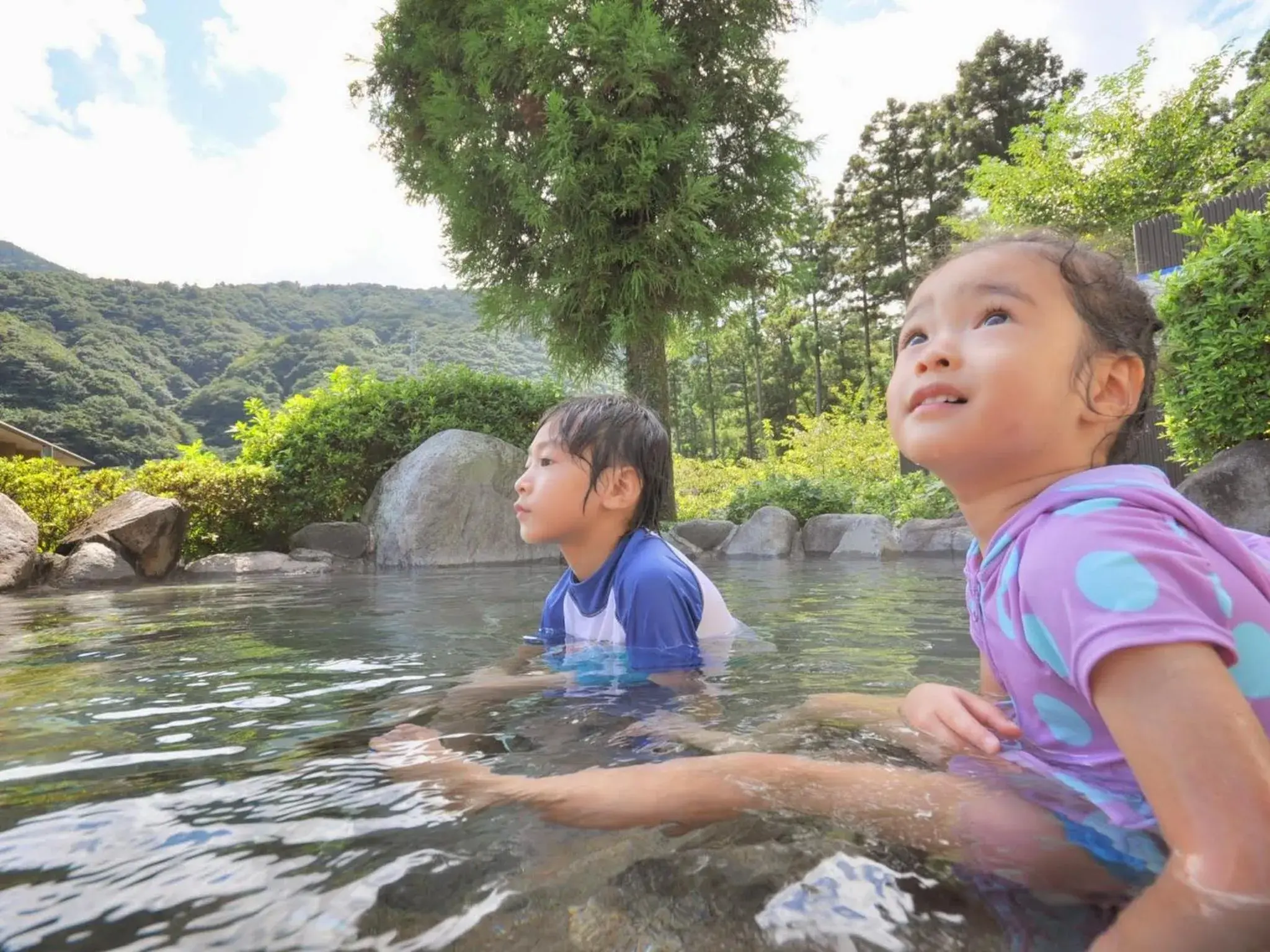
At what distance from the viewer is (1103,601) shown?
993mm

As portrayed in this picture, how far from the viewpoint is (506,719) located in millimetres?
2219

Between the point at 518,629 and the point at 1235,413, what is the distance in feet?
18.8

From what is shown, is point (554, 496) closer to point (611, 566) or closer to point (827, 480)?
point (611, 566)

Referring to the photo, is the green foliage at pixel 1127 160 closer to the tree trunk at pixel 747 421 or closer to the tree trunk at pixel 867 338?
the tree trunk at pixel 867 338

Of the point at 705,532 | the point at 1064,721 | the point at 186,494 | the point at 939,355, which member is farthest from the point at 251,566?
the point at 1064,721

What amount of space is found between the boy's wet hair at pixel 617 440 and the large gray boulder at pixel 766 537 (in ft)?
23.2

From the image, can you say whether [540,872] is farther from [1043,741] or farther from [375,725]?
[375,725]

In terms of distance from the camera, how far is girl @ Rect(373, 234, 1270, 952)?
3.01ft

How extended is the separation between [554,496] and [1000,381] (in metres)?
1.91

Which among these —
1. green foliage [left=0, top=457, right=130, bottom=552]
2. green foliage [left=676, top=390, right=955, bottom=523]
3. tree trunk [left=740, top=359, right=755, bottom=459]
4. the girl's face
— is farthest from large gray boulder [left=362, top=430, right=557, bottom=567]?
tree trunk [left=740, top=359, right=755, bottom=459]

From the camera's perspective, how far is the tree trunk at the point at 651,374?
1215 cm

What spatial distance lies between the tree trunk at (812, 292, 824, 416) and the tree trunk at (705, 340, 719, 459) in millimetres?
5709

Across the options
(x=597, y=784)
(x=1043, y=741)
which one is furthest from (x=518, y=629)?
(x=1043, y=741)

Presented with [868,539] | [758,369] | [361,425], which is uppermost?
[758,369]
